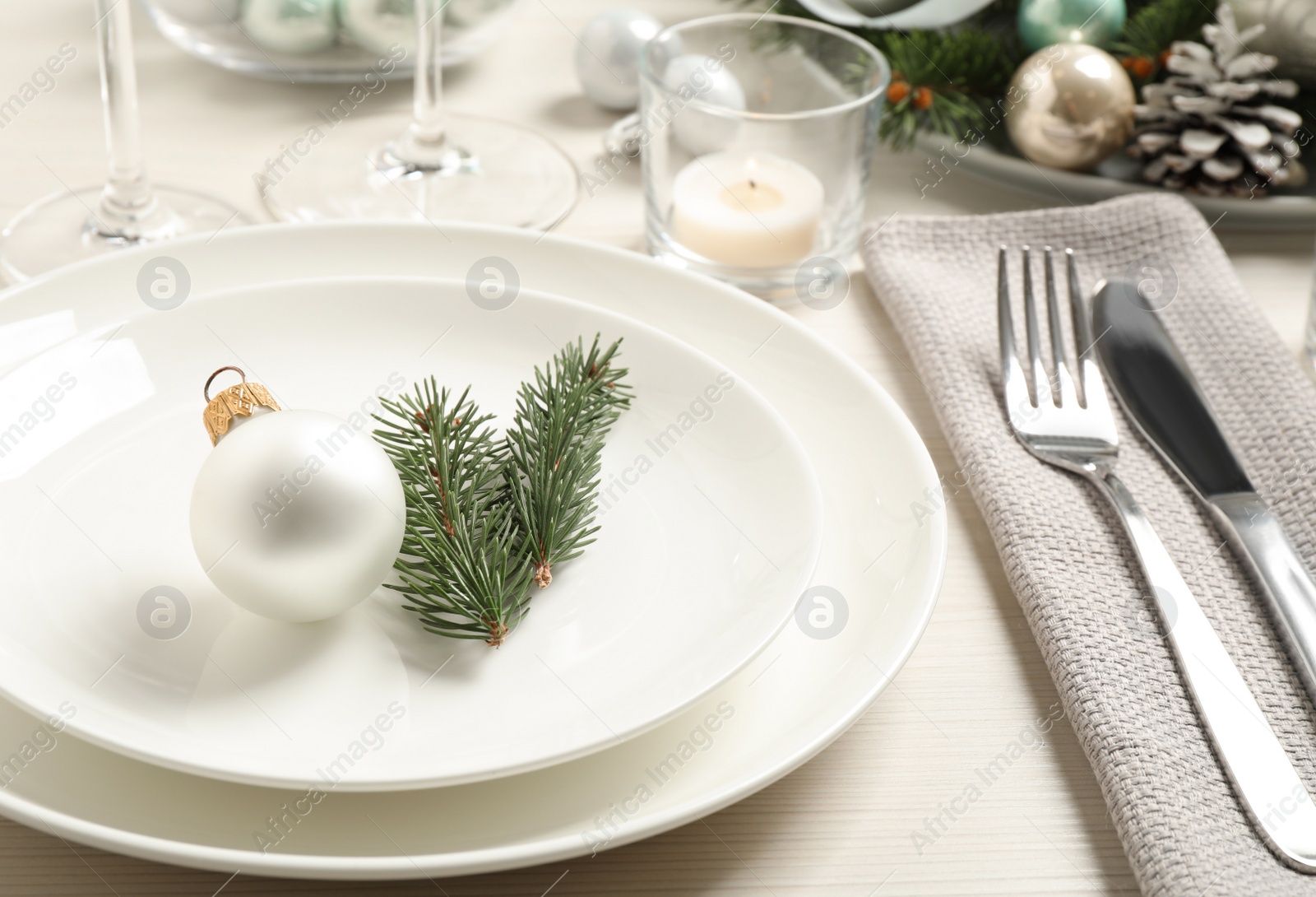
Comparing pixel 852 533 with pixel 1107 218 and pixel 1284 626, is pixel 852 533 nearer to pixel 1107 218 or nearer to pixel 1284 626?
pixel 1284 626

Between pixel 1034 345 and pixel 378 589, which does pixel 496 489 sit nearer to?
pixel 378 589

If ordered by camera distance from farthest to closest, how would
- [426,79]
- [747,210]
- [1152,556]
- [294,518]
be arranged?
1. [426,79]
2. [747,210]
3. [1152,556]
4. [294,518]

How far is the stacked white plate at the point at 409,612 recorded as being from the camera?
1.15 ft

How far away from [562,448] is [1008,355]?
259 mm

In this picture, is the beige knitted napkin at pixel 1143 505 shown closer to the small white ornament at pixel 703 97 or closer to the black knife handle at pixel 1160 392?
the black knife handle at pixel 1160 392

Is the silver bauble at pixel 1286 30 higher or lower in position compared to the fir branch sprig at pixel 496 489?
higher

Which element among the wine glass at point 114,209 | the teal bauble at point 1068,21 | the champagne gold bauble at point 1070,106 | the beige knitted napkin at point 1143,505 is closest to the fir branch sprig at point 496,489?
the beige knitted napkin at point 1143,505

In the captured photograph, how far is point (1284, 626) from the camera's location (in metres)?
0.46

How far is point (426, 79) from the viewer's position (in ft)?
2.66

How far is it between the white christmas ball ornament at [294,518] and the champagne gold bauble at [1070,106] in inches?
22.2

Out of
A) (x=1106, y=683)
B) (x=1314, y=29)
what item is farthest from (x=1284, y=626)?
(x=1314, y=29)

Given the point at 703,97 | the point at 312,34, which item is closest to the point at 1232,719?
the point at 703,97

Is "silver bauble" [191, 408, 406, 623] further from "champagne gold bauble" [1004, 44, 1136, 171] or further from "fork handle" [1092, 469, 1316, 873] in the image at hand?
"champagne gold bauble" [1004, 44, 1136, 171]

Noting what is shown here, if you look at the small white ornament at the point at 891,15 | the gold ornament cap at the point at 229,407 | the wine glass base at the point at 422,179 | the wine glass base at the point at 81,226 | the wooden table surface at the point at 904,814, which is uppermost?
the gold ornament cap at the point at 229,407
